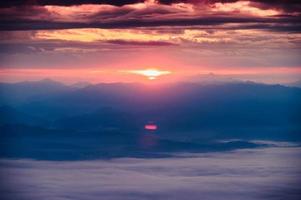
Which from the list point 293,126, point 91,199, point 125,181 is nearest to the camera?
point 91,199

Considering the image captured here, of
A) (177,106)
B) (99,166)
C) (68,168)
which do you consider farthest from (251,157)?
(68,168)

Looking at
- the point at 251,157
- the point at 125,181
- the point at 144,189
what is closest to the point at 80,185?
the point at 125,181

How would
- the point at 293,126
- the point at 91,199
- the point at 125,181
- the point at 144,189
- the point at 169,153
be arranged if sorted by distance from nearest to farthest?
the point at 91,199
the point at 144,189
the point at 125,181
the point at 169,153
the point at 293,126

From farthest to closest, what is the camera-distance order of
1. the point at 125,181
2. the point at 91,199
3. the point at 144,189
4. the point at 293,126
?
the point at 293,126
the point at 125,181
the point at 144,189
the point at 91,199

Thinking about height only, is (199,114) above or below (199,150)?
above

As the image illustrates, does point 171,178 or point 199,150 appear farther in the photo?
point 199,150

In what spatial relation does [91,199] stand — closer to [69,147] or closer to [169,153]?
[69,147]

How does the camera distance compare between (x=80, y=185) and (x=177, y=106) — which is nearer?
(x=80, y=185)

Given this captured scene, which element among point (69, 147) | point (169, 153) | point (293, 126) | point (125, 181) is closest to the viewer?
point (125, 181)

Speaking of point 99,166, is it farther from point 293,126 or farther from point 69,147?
point 293,126
